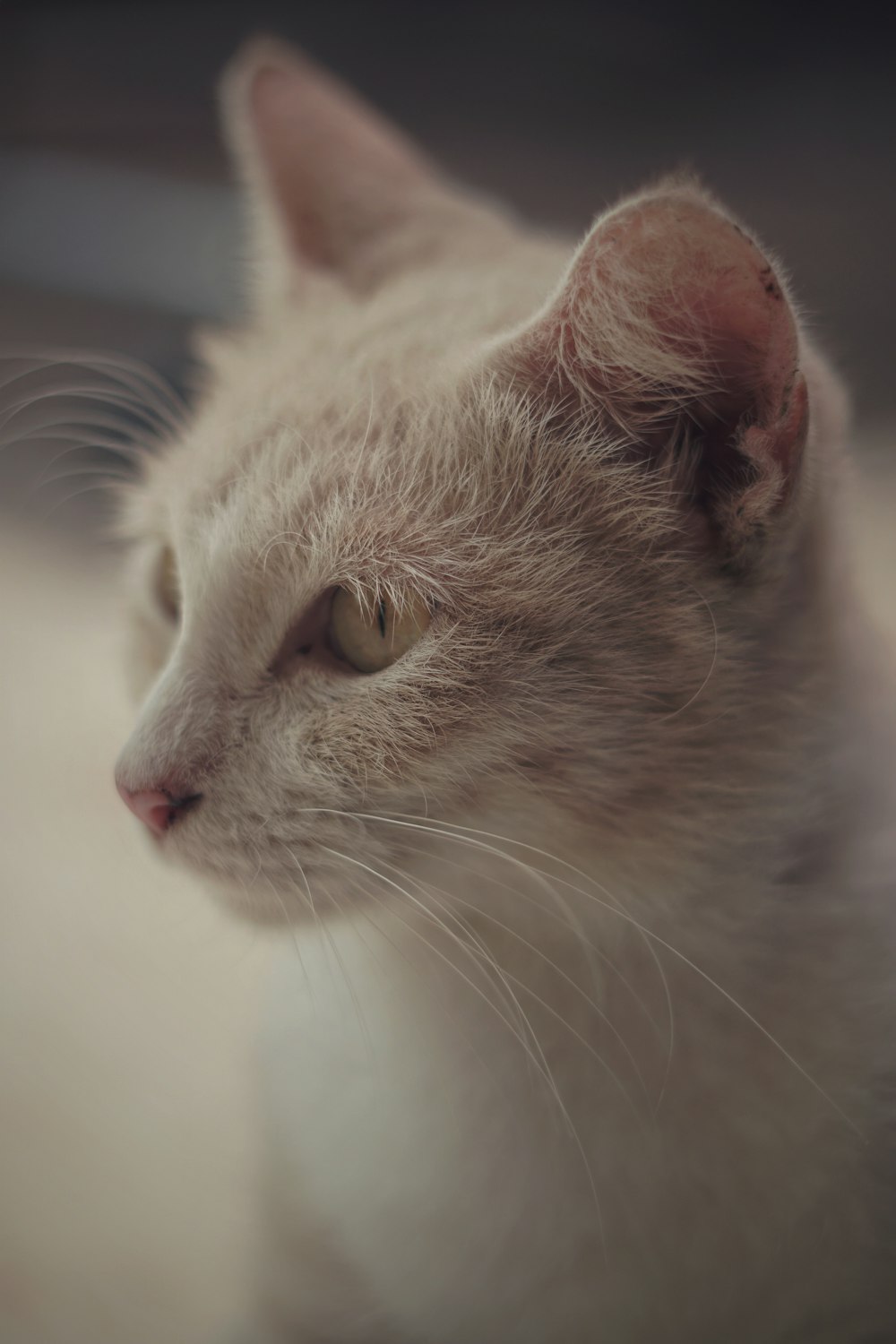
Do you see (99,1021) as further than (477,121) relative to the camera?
No

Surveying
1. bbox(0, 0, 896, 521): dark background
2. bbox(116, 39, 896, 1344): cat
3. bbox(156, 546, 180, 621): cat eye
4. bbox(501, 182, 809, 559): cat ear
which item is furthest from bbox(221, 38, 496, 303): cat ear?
bbox(501, 182, 809, 559): cat ear

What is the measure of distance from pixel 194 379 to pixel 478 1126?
2.57 ft

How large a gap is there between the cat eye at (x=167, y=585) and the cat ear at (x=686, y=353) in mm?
393

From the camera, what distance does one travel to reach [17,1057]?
0.85 metres

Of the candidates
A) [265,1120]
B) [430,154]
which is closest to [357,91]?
[430,154]

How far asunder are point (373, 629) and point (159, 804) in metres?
0.19

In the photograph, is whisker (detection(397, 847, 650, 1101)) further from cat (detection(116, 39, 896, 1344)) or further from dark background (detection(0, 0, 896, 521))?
dark background (detection(0, 0, 896, 521))

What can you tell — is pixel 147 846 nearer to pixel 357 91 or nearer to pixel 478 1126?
pixel 478 1126

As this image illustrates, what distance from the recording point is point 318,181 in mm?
923

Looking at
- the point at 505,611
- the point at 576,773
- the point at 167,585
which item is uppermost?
the point at 167,585

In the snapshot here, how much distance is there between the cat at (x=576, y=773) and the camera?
60 centimetres

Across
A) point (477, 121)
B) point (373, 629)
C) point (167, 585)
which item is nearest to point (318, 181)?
point (477, 121)

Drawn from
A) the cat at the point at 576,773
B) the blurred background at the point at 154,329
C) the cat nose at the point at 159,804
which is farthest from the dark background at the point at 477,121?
the cat nose at the point at 159,804

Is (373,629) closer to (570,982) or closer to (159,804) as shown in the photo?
(159,804)
